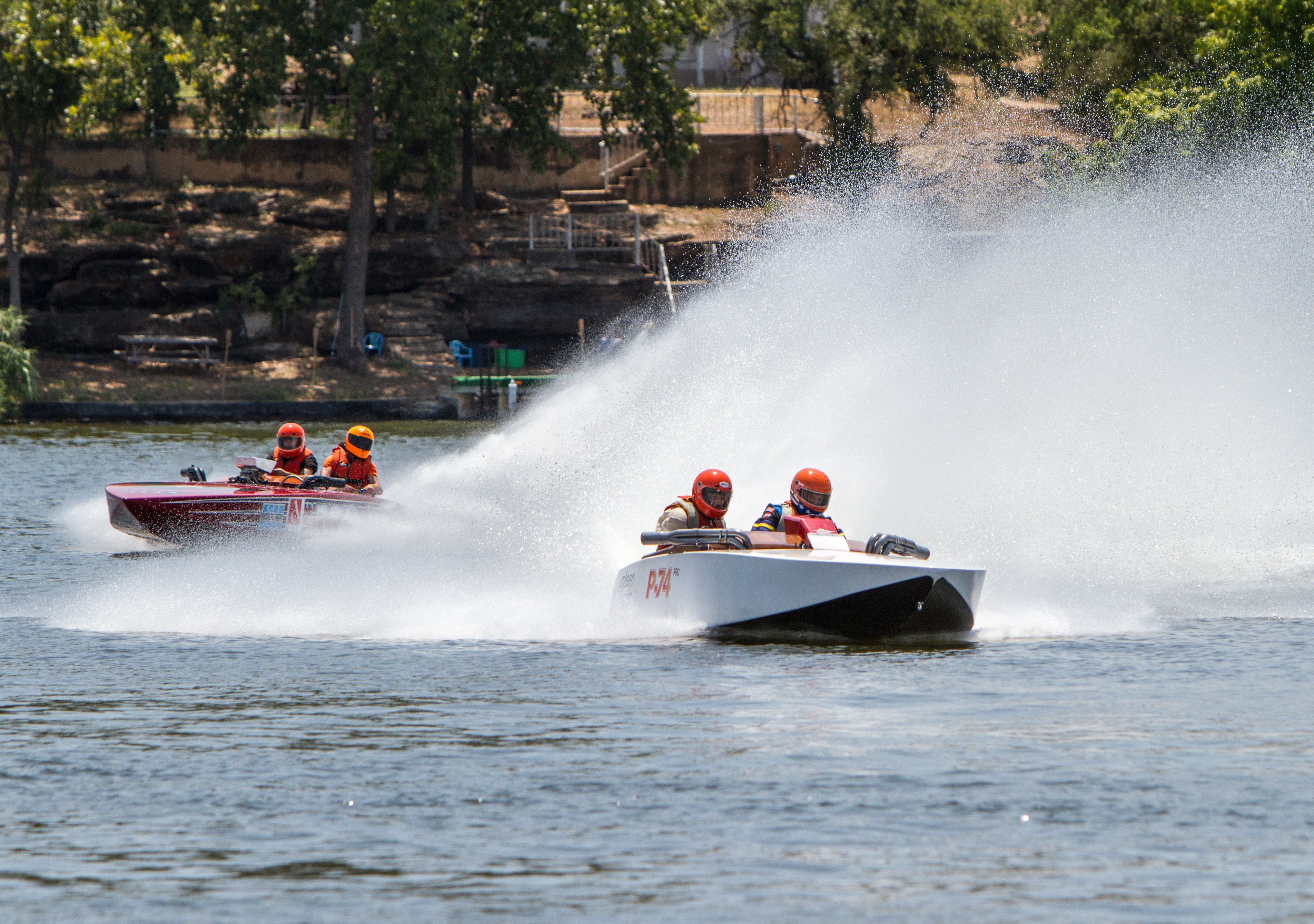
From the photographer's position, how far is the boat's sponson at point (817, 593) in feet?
43.2

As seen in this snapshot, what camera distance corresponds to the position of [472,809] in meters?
8.90

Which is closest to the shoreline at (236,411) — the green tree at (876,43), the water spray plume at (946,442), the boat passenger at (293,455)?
the water spray plume at (946,442)

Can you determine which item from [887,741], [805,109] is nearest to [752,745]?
[887,741]

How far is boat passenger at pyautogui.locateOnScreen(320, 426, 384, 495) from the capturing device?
68.8 ft

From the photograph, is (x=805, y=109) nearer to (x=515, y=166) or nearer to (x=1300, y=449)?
(x=515, y=166)

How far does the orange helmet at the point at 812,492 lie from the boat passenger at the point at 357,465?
8238mm

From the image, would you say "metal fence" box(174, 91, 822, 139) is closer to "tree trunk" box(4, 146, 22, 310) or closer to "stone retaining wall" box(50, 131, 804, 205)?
"stone retaining wall" box(50, 131, 804, 205)

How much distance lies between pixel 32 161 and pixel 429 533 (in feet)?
122

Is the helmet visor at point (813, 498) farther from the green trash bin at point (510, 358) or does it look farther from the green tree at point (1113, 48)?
the green tree at point (1113, 48)

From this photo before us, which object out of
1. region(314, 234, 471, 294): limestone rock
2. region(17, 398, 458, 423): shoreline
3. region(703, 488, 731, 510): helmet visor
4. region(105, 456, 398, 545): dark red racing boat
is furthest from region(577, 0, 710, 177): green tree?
region(703, 488, 731, 510): helmet visor

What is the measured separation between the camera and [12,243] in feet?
158

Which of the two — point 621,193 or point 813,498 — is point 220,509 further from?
point 621,193

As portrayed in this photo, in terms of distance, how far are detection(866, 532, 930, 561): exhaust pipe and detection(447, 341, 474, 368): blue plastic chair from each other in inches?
1465

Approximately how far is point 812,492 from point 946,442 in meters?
8.69
